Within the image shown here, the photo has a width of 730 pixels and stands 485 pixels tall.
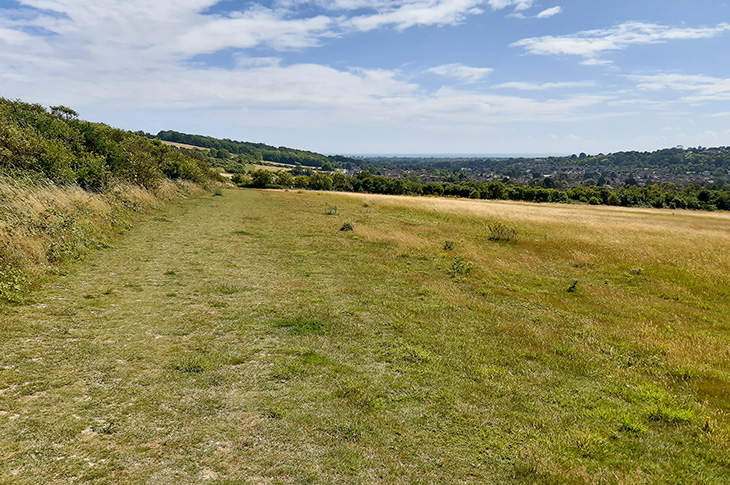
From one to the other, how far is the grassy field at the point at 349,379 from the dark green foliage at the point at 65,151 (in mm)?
8536

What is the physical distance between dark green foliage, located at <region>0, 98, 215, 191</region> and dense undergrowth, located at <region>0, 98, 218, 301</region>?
1.5 inches

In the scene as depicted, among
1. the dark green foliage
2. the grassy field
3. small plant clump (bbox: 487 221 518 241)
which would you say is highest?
the dark green foliage

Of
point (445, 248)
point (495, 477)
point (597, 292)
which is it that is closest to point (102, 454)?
point (495, 477)

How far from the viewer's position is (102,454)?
→ 4426 mm

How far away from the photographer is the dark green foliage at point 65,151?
17984 mm

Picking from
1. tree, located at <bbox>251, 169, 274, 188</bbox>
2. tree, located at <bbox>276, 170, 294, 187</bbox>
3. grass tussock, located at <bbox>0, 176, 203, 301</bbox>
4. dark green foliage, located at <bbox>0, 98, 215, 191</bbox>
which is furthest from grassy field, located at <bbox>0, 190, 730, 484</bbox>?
tree, located at <bbox>276, 170, 294, 187</bbox>

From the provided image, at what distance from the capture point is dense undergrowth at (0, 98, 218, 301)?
1086cm

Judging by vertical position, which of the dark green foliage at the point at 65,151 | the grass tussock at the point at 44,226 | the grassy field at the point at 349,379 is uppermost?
the dark green foliage at the point at 65,151

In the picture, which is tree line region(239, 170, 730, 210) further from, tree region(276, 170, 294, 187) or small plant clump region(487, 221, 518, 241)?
small plant clump region(487, 221, 518, 241)

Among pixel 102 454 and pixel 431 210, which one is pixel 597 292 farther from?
pixel 431 210

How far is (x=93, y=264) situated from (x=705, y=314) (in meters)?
21.5

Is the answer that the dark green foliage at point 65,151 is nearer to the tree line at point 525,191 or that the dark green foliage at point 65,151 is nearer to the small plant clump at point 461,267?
the small plant clump at point 461,267

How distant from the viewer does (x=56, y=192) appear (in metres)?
16.8

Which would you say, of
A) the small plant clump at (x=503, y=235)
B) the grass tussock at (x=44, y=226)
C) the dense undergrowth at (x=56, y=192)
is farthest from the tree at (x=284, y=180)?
the small plant clump at (x=503, y=235)
